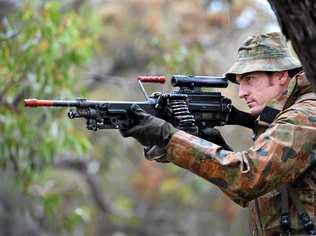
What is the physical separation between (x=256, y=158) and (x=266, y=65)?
62 centimetres

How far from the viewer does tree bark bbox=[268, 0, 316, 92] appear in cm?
299

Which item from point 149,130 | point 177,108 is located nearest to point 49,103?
point 149,130

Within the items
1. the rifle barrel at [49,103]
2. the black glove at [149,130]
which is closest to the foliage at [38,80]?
the rifle barrel at [49,103]

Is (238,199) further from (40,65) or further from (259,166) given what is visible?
(40,65)

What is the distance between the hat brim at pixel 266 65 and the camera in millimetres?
4309

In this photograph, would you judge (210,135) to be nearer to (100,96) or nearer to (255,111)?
(255,111)

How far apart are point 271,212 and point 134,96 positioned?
1900cm

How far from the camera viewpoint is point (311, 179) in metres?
4.10

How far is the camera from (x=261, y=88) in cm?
432

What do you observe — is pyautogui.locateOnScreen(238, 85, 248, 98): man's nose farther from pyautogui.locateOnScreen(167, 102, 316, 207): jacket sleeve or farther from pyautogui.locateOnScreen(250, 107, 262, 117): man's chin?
pyautogui.locateOnScreen(167, 102, 316, 207): jacket sleeve

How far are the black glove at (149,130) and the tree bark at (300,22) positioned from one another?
1.00 metres

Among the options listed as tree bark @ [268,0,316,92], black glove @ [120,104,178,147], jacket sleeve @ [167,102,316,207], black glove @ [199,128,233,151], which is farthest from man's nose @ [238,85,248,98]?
tree bark @ [268,0,316,92]

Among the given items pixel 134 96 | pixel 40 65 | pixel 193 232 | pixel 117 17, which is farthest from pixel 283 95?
pixel 193 232

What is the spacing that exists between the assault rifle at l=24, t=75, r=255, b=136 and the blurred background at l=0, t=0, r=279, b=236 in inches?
193
